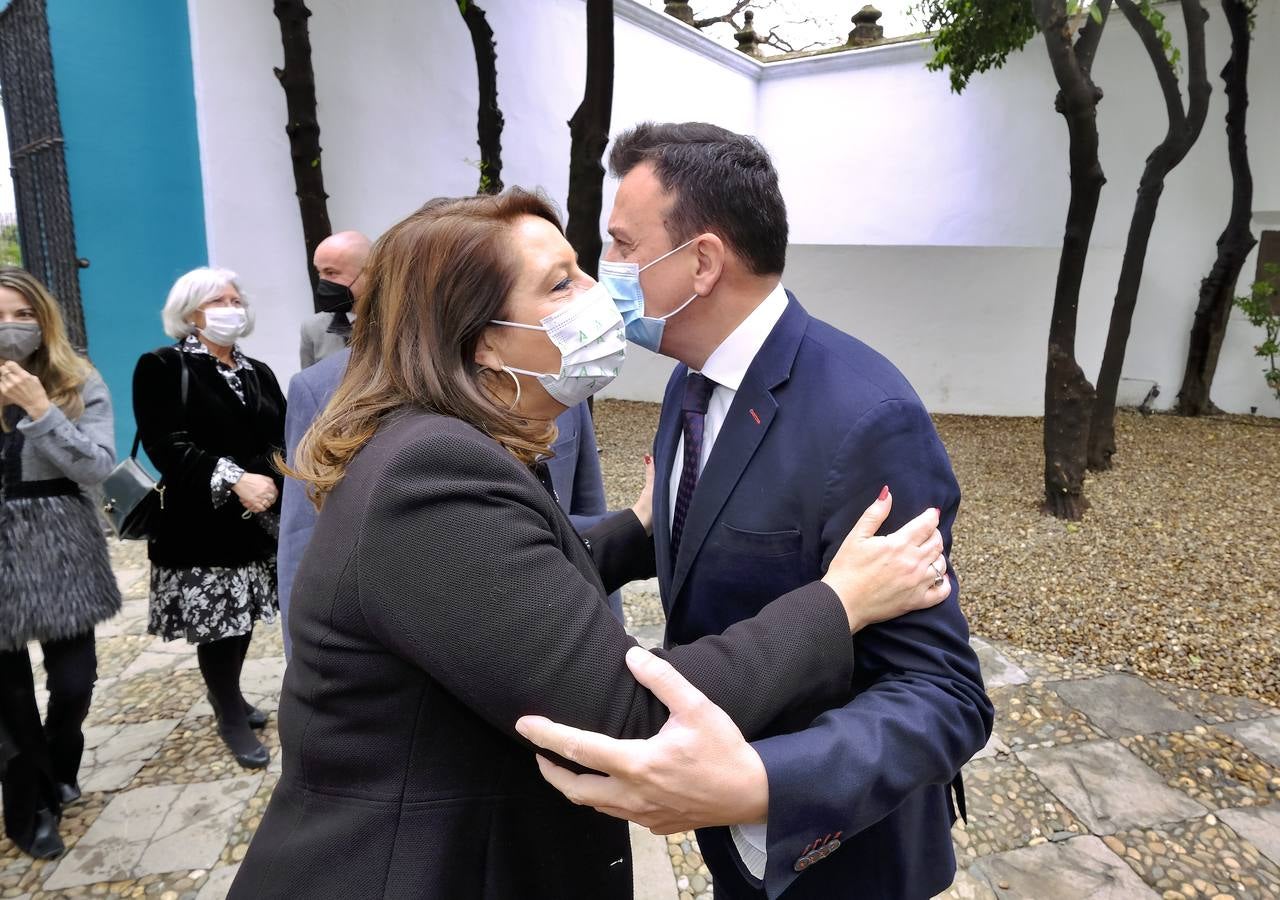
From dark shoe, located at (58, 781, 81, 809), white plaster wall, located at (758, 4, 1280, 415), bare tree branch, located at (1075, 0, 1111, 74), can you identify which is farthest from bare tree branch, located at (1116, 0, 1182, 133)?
dark shoe, located at (58, 781, 81, 809)

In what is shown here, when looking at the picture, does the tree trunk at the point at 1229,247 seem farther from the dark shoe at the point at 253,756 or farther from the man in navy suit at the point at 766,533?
the dark shoe at the point at 253,756

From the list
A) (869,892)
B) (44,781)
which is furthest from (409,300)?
(44,781)

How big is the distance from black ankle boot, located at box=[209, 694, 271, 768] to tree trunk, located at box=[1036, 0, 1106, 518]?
572 centimetres

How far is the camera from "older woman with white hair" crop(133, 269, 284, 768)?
2828mm

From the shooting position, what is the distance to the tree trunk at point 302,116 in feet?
17.5

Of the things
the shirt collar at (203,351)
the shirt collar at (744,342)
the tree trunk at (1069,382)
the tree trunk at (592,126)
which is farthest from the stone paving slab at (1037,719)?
the tree trunk at (592,126)

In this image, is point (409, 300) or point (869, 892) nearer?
point (409, 300)

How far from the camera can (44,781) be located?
271 cm

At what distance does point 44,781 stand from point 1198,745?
4588 millimetres

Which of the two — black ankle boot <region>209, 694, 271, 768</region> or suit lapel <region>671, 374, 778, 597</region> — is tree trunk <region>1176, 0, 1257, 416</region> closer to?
suit lapel <region>671, 374, 778, 597</region>

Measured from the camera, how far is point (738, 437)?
1375 millimetres

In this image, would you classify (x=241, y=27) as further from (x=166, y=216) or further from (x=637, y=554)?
(x=637, y=554)

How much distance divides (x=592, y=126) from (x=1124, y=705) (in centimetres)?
522

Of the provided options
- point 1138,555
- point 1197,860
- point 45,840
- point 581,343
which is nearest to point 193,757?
point 45,840
